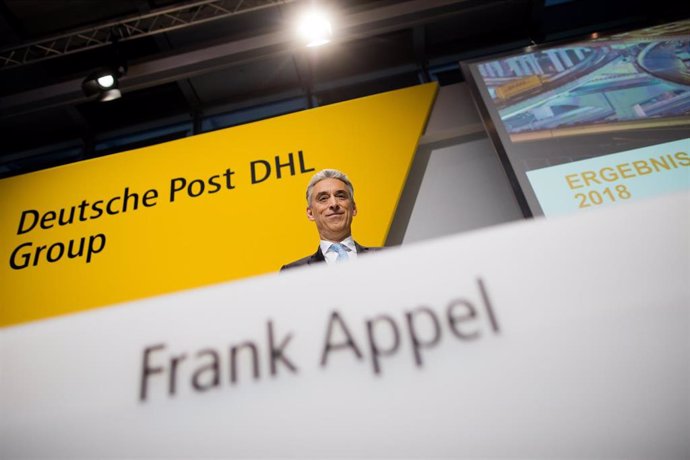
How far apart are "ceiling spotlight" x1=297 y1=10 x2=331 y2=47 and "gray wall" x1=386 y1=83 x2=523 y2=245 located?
905 millimetres

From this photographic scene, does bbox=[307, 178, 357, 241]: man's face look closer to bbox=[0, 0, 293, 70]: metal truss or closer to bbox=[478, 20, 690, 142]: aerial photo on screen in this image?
bbox=[478, 20, 690, 142]: aerial photo on screen

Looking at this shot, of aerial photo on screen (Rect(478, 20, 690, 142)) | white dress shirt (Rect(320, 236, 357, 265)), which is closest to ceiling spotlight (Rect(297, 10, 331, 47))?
aerial photo on screen (Rect(478, 20, 690, 142))

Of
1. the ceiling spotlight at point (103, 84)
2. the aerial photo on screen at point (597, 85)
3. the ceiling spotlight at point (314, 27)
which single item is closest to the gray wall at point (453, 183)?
the aerial photo on screen at point (597, 85)

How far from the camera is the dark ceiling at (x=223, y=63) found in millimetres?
3180

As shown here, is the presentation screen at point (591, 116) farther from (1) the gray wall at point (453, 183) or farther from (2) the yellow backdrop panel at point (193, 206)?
(2) the yellow backdrop panel at point (193, 206)

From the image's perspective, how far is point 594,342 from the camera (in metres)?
0.22

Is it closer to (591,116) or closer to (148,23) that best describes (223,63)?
(148,23)

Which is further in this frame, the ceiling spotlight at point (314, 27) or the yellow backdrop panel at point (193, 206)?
the ceiling spotlight at point (314, 27)

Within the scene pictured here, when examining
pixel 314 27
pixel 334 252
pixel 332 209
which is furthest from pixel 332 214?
pixel 314 27

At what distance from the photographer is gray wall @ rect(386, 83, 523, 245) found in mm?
1965

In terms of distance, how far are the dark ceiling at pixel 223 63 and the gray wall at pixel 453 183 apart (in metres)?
1.51

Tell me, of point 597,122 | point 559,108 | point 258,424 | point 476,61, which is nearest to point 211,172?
point 476,61

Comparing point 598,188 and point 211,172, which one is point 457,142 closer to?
point 598,188

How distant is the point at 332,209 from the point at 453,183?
80cm
